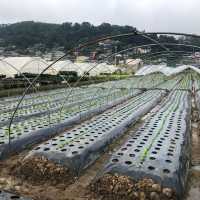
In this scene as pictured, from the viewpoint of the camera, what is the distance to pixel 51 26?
8650 cm

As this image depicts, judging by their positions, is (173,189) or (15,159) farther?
(15,159)

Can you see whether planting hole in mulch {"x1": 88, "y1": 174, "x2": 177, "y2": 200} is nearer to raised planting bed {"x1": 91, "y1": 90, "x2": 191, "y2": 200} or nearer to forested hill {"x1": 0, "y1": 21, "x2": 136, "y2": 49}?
raised planting bed {"x1": 91, "y1": 90, "x2": 191, "y2": 200}

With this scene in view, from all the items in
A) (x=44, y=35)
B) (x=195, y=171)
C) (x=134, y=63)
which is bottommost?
(x=195, y=171)

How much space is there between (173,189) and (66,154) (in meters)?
2.57

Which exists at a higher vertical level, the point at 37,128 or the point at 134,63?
→ the point at 134,63

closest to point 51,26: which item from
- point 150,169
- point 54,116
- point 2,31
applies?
point 2,31

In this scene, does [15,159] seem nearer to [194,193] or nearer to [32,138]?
[32,138]

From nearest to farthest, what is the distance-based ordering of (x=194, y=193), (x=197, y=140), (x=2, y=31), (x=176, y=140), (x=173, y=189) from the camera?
1. (x=173, y=189)
2. (x=194, y=193)
3. (x=176, y=140)
4. (x=197, y=140)
5. (x=2, y=31)

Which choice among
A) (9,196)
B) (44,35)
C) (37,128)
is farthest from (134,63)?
(9,196)

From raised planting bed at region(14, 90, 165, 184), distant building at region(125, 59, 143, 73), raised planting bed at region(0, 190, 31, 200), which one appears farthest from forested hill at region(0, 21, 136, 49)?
raised planting bed at region(0, 190, 31, 200)

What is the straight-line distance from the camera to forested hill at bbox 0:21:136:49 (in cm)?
6656

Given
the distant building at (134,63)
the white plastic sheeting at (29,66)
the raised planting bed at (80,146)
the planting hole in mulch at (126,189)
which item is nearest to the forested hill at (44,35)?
the distant building at (134,63)

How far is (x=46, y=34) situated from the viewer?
77750 millimetres

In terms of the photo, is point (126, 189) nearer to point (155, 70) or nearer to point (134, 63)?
point (155, 70)
